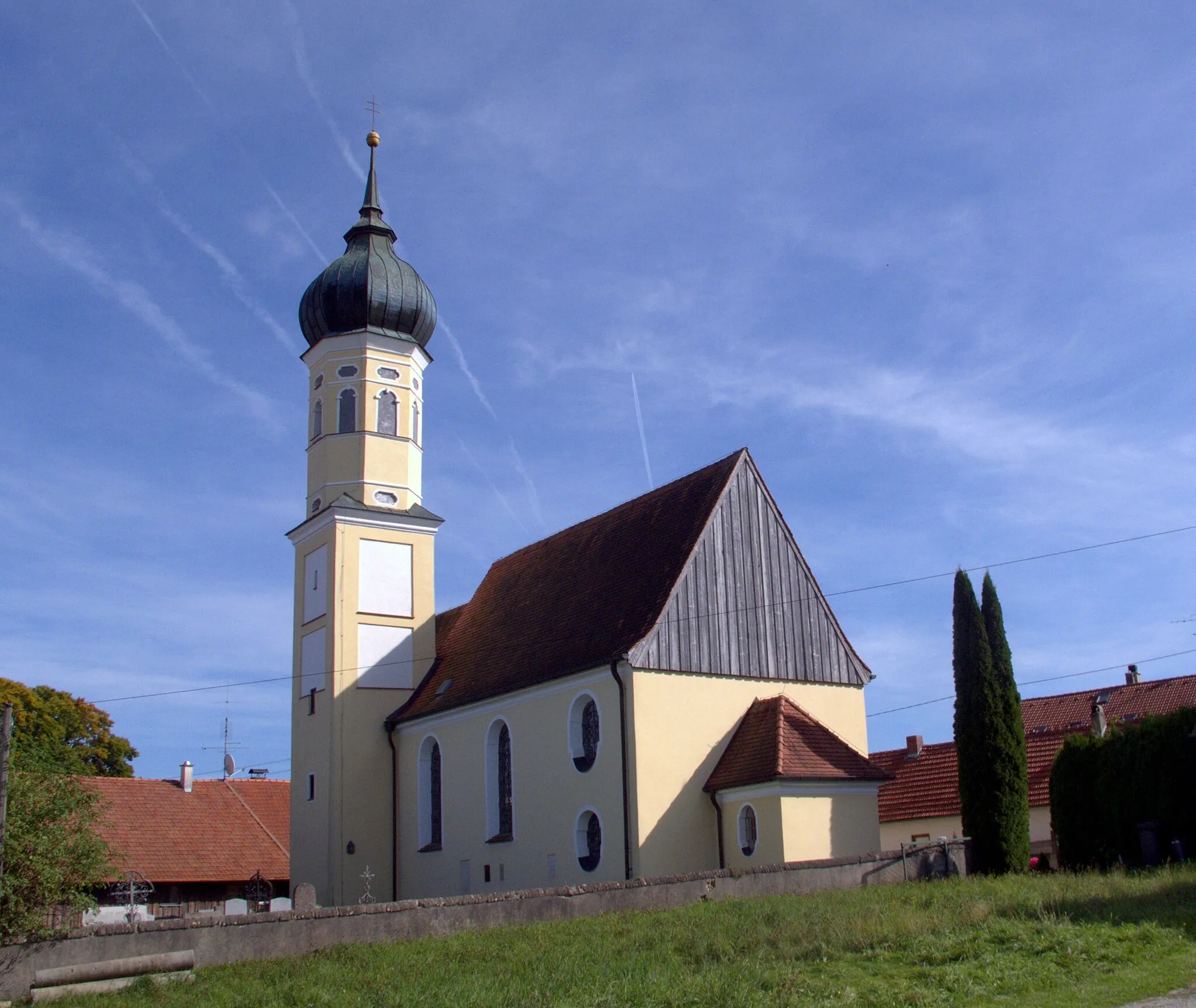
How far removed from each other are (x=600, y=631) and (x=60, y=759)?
1200 centimetres

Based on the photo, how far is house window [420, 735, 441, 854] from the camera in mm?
30484

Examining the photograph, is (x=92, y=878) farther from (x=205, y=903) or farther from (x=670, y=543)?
(x=205, y=903)

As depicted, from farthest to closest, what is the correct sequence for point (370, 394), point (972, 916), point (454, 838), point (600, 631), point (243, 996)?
point (370, 394)
point (454, 838)
point (600, 631)
point (972, 916)
point (243, 996)

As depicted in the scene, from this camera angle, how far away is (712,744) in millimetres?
24797

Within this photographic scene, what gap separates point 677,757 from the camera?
24266 millimetres

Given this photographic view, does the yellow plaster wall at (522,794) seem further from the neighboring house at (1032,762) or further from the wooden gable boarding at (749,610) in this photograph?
the neighboring house at (1032,762)

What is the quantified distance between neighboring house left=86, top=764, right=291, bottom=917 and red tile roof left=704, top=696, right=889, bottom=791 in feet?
57.1

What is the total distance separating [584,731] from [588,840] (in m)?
2.14

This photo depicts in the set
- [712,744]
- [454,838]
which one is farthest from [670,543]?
[454,838]

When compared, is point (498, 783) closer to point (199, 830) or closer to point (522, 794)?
point (522, 794)

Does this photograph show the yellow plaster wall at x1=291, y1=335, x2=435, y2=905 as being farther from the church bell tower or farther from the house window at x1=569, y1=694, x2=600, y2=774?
the house window at x1=569, y1=694, x2=600, y2=774

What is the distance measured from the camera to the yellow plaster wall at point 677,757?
23594 millimetres

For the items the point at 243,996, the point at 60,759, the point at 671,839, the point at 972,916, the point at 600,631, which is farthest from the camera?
the point at 600,631

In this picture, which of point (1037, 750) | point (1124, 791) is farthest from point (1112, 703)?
point (1124, 791)
